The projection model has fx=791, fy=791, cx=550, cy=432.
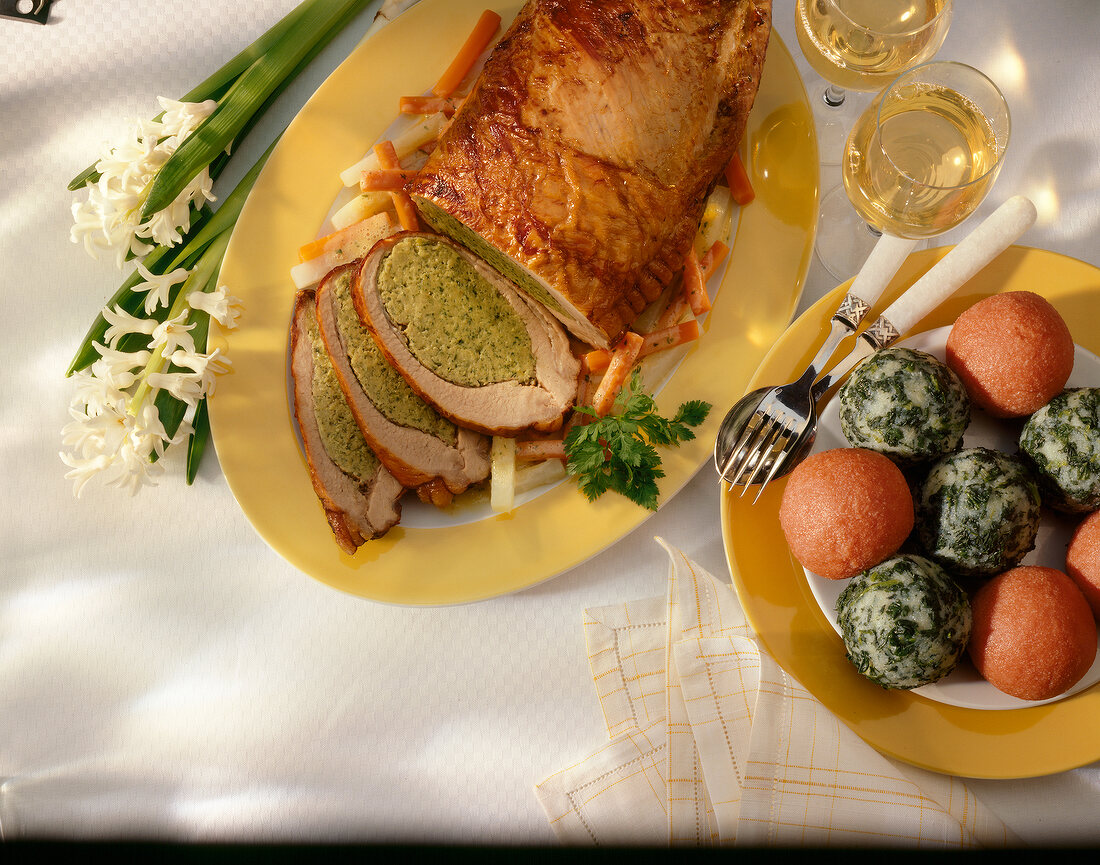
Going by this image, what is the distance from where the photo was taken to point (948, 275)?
6.15ft

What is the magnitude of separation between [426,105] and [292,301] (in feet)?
2.20

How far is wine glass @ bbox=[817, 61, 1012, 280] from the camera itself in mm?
1809

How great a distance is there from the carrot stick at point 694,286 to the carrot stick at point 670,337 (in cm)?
4

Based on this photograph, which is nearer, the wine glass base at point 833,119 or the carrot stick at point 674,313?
the carrot stick at point 674,313

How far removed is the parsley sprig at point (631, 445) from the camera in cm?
198

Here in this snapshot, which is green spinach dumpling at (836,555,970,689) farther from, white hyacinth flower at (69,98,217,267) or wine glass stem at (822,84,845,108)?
white hyacinth flower at (69,98,217,267)

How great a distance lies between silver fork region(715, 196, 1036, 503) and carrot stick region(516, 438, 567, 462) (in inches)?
18.0

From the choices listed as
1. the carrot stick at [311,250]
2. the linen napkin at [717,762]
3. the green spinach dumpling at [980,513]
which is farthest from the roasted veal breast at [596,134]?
the green spinach dumpling at [980,513]

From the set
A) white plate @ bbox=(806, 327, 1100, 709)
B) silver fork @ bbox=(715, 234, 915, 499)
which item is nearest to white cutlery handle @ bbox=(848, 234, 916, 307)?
silver fork @ bbox=(715, 234, 915, 499)

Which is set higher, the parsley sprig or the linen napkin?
the parsley sprig

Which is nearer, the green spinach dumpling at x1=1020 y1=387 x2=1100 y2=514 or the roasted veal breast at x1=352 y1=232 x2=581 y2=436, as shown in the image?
the green spinach dumpling at x1=1020 y1=387 x2=1100 y2=514

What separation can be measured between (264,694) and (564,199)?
1619 millimetres

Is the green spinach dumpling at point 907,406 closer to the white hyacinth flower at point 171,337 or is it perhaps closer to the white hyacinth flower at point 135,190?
the white hyacinth flower at point 171,337

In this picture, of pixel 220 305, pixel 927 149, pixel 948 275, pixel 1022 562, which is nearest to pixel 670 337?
pixel 948 275
